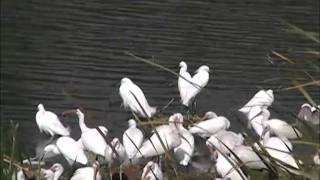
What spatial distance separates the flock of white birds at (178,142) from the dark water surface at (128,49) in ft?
1.09

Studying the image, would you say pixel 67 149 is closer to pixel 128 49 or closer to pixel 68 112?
pixel 68 112

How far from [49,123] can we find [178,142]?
5381 mm

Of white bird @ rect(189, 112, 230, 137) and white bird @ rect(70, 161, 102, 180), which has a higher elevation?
white bird @ rect(70, 161, 102, 180)

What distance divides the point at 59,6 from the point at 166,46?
4890 mm

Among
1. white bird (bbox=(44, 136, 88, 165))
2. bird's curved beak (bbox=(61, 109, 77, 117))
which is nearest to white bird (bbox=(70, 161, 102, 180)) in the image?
white bird (bbox=(44, 136, 88, 165))

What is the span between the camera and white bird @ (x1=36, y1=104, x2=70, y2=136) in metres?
11.2

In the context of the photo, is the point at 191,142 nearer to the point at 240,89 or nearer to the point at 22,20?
the point at 240,89

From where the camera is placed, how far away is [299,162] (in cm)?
385

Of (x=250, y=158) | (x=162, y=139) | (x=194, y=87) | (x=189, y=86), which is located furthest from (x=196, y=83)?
(x=250, y=158)

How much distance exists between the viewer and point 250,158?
12.8 feet

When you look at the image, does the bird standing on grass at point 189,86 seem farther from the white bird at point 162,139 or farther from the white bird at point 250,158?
the white bird at point 250,158

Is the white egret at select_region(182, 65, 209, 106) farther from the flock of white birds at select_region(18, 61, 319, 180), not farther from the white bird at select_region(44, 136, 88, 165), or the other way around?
the white bird at select_region(44, 136, 88, 165)

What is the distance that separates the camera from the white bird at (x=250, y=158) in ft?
12.7

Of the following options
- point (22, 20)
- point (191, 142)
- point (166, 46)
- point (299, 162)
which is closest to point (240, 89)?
point (166, 46)
